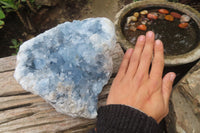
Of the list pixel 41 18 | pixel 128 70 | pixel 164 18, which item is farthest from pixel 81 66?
pixel 41 18

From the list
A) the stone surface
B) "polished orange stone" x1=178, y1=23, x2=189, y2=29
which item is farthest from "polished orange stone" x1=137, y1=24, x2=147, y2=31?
the stone surface

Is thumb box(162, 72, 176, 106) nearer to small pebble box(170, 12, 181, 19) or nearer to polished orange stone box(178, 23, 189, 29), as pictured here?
polished orange stone box(178, 23, 189, 29)

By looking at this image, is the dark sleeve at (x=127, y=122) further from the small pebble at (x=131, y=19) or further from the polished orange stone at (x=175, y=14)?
the polished orange stone at (x=175, y=14)

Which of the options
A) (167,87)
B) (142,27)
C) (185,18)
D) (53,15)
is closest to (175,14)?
(185,18)

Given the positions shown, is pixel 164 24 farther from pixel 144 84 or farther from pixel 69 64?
pixel 69 64

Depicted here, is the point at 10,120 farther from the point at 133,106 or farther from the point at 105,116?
the point at 133,106

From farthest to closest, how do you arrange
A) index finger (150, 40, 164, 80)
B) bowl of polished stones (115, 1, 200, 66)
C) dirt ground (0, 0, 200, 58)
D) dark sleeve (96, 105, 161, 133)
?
dirt ground (0, 0, 200, 58) < bowl of polished stones (115, 1, 200, 66) < index finger (150, 40, 164, 80) < dark sleeve (96, 105, 161, 133)
